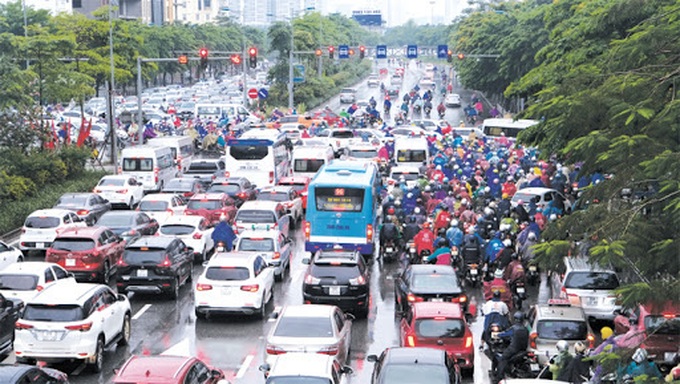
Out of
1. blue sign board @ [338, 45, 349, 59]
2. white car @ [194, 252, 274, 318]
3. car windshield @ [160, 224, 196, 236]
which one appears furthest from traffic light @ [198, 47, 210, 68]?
white car @ [194, 252, 274, 318]

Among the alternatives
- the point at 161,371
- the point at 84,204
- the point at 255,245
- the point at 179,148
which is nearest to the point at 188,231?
the point at 255,245

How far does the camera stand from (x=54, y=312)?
2061 centimetres

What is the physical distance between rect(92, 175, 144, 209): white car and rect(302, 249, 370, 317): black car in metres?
17.9

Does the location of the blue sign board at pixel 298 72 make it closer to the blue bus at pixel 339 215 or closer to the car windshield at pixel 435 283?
the blue bus at pixel 339 215

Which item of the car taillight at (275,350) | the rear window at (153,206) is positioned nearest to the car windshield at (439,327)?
the car taillight at (275,350)

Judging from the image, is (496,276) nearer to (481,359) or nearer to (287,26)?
(481,359)

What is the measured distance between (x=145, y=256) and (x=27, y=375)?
1041 centimetres

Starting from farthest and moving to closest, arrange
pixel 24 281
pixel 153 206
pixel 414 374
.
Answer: pixel 153 206
pixel 24 281
pixel 414 374

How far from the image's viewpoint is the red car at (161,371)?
16.0 m

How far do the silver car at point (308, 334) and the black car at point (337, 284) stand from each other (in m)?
4.12

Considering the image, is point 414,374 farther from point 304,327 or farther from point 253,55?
point 253,55

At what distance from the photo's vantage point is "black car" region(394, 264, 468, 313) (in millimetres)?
23594

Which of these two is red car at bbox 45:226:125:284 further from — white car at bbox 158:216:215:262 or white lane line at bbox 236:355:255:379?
white lane line at bbox 236:355:255:379

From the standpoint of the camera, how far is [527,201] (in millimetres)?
37344
